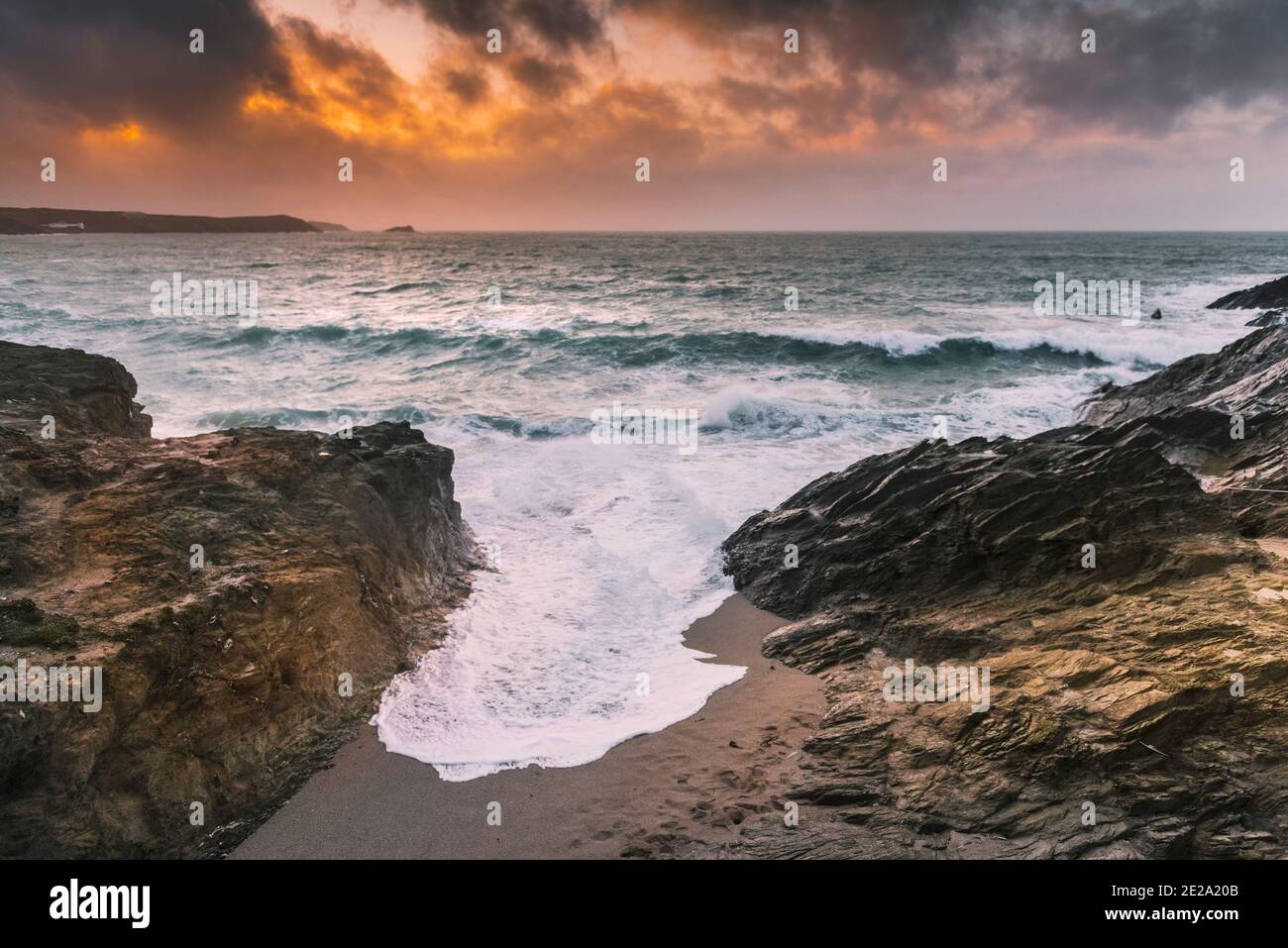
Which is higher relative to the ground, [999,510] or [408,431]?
[408,431]

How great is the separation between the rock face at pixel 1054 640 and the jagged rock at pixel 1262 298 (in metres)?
35.9

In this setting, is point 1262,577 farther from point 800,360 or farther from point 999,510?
point 800,360

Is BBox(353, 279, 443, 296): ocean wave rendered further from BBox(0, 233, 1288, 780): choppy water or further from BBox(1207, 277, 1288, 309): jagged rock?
BBox(1207, 277, 1288, 309): jagged rock

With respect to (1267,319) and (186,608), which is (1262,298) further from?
(186,608)

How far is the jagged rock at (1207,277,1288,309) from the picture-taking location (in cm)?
3712

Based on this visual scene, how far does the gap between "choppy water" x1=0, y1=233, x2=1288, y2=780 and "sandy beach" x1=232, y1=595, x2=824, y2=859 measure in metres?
0.31

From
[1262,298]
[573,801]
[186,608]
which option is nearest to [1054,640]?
[573,801]

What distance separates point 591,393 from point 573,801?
19.4m

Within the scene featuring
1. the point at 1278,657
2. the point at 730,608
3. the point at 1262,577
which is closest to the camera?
the point at 1278,657

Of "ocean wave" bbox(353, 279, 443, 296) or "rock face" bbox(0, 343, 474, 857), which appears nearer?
"rock face" bbox(0, 343, 474, 857)

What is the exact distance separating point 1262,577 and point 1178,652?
1.40 meters

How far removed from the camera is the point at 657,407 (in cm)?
2256

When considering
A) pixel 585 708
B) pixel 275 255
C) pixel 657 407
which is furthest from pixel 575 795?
pixel 275 255

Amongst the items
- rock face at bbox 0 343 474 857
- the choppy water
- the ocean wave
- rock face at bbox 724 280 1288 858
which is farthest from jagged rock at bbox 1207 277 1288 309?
the ocean wave
